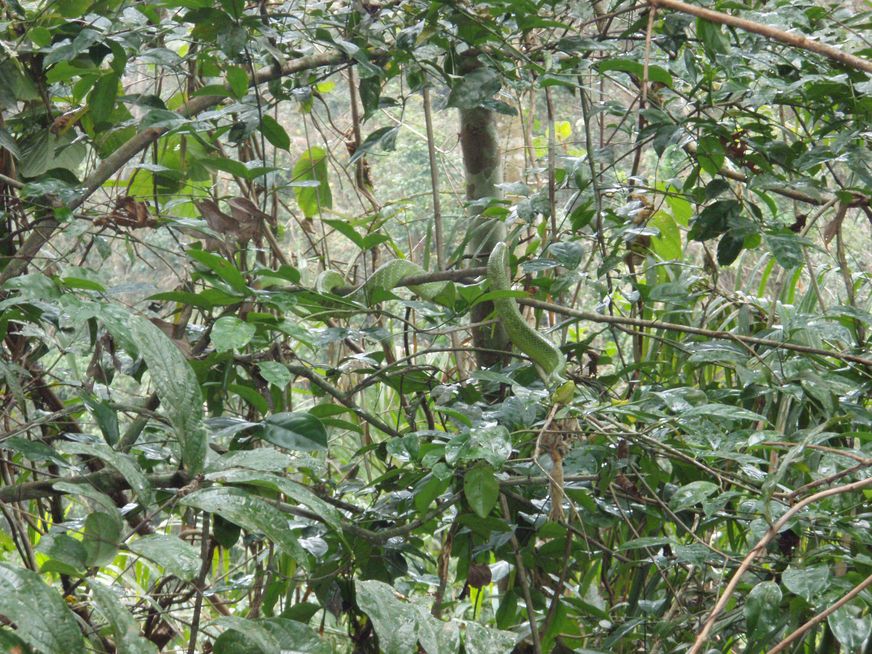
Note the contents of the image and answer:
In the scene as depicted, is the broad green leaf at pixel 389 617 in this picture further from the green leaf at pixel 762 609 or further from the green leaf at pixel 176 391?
the green leaf at pixel 762 609

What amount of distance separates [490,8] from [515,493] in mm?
887

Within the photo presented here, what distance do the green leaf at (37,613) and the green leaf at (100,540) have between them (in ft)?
0.29

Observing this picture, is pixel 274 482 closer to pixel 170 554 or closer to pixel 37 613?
pixel 170 554

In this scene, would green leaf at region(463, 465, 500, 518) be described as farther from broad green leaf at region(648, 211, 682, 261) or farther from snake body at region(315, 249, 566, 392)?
broad green leaf at region(648, 211, 682, 261)

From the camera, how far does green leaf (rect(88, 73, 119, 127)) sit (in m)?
1.56

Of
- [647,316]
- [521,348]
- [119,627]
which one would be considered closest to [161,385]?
[119,627]

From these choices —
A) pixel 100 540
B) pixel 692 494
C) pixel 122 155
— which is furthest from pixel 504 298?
pixel 100 540

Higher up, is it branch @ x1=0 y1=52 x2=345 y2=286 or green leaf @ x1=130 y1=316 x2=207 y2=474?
branch @ x1=0 y1=52 x2=345 y2=286

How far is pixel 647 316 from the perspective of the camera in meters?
2.18

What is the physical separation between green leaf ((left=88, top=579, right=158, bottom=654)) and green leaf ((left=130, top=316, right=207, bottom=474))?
6.7 inches

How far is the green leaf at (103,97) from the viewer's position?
1.56m

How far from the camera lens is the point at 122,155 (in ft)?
5.14

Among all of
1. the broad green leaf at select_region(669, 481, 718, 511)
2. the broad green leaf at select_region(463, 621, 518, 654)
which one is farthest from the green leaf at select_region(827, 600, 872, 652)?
the broad green leaf at select_region(463, 621, 518, 654)

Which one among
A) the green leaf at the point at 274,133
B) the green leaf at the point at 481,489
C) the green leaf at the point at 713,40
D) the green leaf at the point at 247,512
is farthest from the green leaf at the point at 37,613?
the green leaf at the point at 713,40
